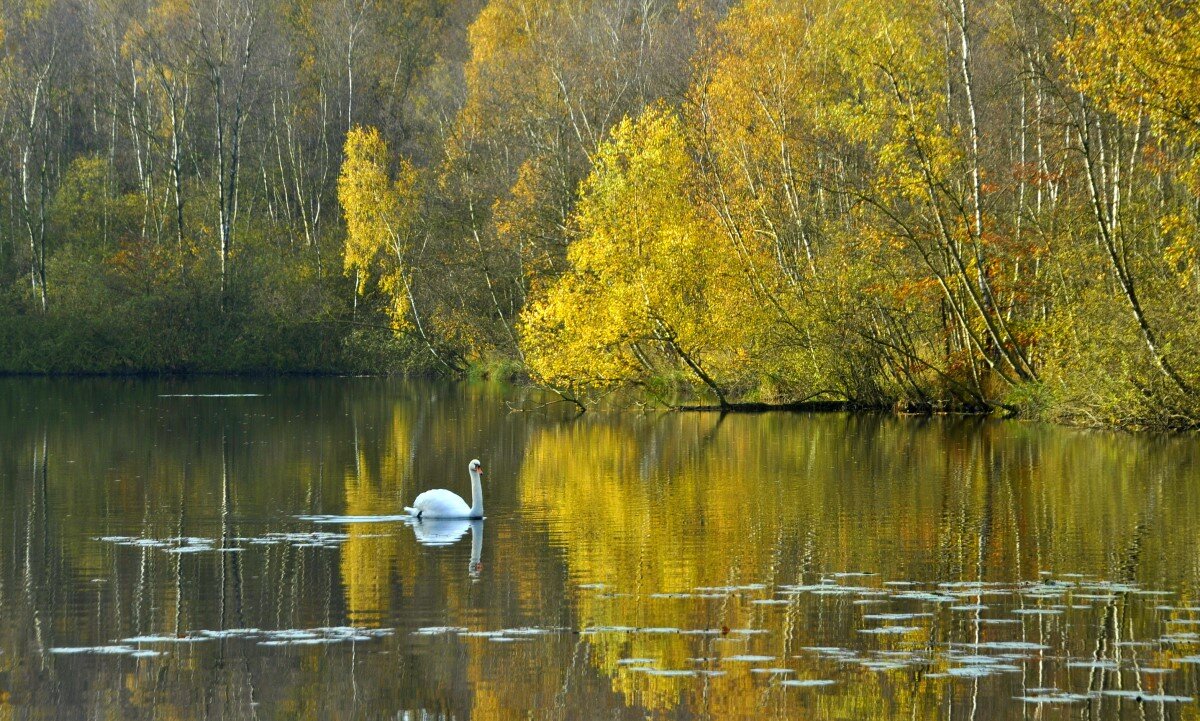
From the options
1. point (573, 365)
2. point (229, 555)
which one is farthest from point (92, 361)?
point (229, 555)

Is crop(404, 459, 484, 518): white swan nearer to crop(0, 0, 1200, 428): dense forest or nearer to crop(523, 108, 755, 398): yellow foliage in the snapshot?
crop(0, 0, 1200, 428): dense forest

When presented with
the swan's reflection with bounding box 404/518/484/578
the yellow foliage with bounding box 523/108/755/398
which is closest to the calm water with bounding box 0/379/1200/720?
the swan's reflection with bounding box 404/518/484/578

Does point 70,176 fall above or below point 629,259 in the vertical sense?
above

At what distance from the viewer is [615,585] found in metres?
13.5

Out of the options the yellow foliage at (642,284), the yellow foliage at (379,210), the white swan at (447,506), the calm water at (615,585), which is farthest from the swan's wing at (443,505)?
the yellow foliage at (379,210)

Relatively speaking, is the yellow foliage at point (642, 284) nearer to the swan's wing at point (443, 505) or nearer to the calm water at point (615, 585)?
the calm water at point (615, 585)

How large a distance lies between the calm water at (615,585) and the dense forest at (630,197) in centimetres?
526

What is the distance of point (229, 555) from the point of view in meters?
15.5

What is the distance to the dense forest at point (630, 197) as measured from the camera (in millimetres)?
29312

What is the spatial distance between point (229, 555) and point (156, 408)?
27.4 meters

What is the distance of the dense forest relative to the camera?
2931 cm

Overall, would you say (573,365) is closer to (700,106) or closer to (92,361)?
(700,106)

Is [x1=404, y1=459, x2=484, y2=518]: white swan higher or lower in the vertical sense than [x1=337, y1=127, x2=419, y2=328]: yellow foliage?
lower

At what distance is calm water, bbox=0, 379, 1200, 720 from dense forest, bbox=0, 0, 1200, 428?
17.3ft
